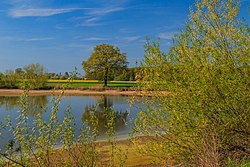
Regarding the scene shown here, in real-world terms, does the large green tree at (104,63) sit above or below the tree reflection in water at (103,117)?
above

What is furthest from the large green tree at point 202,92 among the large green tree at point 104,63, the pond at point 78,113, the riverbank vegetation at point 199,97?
the large green tree at point 104,63

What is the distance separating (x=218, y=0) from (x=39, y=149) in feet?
23.9

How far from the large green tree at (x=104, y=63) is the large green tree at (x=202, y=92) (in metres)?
58.7

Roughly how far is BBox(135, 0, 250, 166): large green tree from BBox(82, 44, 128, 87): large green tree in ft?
193

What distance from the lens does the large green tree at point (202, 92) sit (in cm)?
863

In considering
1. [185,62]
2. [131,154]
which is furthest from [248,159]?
[131,154]

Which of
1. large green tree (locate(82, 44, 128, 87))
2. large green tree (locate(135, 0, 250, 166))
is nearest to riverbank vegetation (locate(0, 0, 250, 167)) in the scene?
large green tree (locate(135, 0, 250, 166))

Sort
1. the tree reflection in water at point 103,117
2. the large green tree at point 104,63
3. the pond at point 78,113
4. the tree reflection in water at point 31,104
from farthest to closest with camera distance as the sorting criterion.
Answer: the large green tree at point 104,63 < the pond at point 78,113 < the tree reflection in water at point 103,117 < the tree reflection in water at point 31,104

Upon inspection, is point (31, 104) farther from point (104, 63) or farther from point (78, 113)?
point (104, 63)

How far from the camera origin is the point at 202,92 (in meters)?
8.64

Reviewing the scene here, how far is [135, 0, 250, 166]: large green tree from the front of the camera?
8.63 m

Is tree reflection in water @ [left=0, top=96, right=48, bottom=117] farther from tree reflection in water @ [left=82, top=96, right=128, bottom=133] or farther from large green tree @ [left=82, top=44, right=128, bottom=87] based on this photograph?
large green tree @ [left=82, top=44, right=128, bottom=87]

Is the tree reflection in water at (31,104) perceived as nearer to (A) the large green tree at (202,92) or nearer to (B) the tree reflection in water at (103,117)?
(B) the tree reflection in water at (103,117)

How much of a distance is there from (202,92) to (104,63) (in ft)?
201
